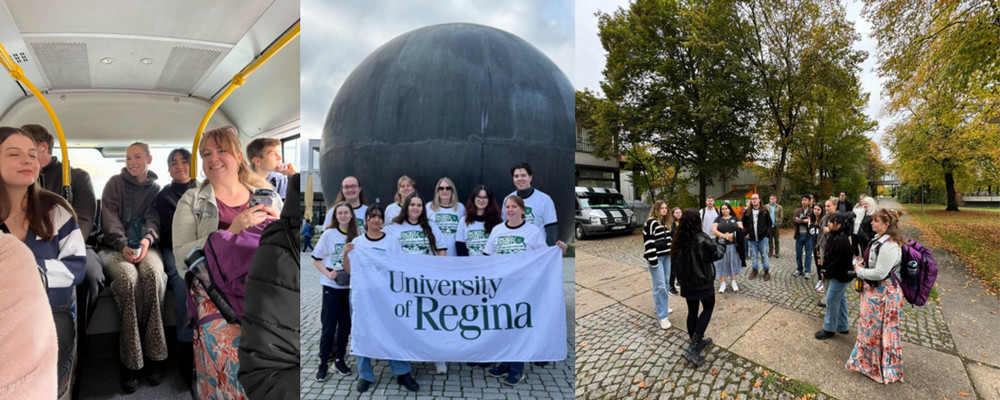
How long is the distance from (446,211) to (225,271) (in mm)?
1282

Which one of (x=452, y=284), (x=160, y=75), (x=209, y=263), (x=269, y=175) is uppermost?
(x=160, y=75)

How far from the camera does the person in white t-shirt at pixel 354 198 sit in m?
2.28

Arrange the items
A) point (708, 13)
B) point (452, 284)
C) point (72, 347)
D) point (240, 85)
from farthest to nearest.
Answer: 1. point (452, 284)
2. point (708, 13)
3. point (240, 85)
4. point (72, 347)

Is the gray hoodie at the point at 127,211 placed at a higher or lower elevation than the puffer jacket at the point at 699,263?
higher

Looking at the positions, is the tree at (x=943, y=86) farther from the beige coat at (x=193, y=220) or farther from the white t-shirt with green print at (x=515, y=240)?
the beige coat at (x=193, y=220)

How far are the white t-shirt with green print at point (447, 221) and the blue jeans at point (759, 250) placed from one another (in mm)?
1479

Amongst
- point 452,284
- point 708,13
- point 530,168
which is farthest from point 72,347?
point 708,13

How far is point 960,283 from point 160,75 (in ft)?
9.65

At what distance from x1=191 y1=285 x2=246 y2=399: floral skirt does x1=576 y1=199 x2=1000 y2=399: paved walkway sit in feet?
4.67

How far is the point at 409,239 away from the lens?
233 cm

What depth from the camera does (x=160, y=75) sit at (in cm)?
114

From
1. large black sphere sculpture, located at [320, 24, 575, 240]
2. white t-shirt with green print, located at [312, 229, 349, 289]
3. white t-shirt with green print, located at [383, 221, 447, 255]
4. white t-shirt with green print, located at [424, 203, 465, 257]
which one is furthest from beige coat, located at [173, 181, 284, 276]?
white t-shirt with green print, located at [424, 203, 465, 257]

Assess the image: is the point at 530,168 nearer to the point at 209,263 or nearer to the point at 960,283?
the point at 209,263

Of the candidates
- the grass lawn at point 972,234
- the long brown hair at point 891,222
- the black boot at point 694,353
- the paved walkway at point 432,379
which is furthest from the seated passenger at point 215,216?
the grass lawn at point 972,234
